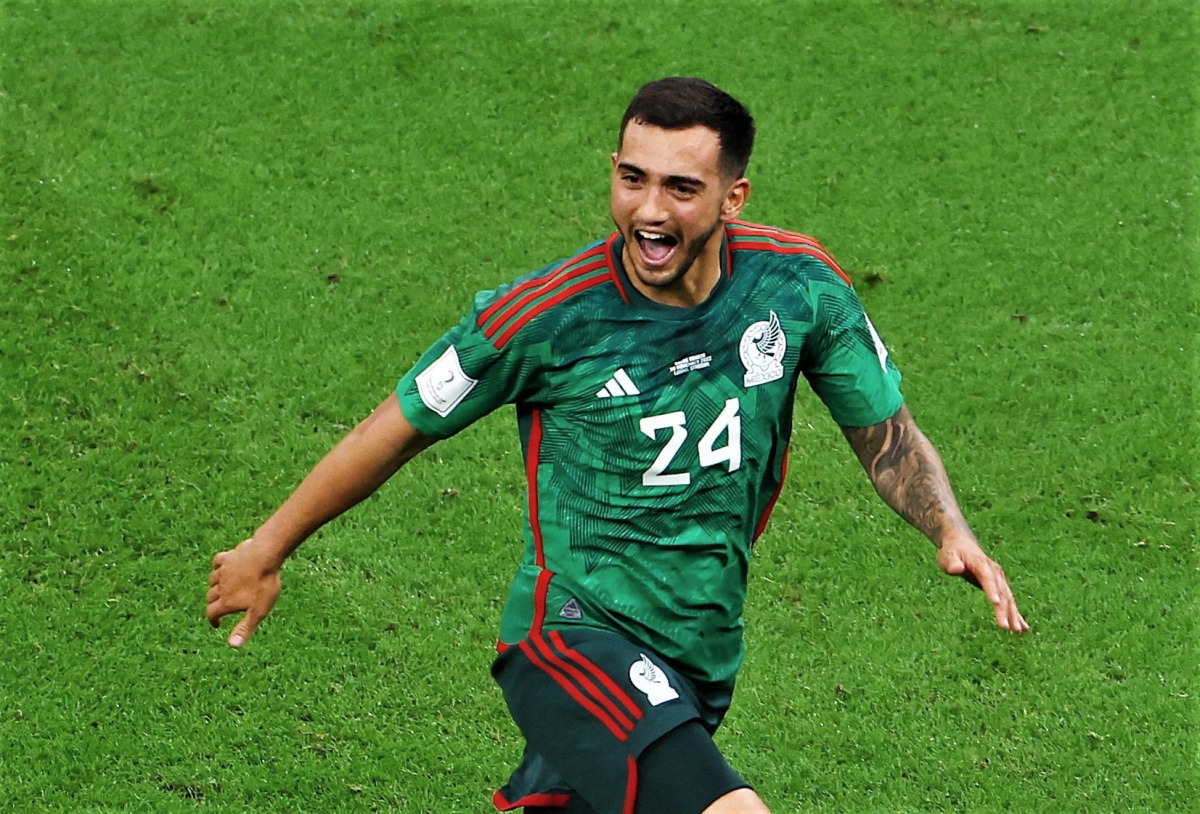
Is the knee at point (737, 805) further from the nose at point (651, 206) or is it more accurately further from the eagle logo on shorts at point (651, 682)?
the nose at point (651, 206)

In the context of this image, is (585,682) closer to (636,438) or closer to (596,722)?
(596,722)

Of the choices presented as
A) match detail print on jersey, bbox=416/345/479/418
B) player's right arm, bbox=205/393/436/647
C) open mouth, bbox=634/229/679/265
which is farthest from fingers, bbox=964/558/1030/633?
player's right arm, bbox=205/393/436/647

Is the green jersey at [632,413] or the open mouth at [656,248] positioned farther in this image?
the green jersey at [632,413]

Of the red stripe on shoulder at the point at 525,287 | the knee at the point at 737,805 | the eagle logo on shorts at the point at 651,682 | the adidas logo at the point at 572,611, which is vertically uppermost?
the red stripe on shoulder at the point at 525,287

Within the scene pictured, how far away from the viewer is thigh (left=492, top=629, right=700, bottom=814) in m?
4.08

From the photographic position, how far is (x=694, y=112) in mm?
4137

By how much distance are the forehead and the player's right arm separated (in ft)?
2.84

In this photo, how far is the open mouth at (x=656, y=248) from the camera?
4148 millimetres

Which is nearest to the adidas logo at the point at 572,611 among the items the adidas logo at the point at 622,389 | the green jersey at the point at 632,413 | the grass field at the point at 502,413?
the green jersey at the point at 632,413

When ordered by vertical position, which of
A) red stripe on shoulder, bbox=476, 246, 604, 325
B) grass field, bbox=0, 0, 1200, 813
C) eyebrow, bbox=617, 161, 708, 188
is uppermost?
eyebrow, bbox=617, 161, 708, 188

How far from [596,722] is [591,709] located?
0.11 feet

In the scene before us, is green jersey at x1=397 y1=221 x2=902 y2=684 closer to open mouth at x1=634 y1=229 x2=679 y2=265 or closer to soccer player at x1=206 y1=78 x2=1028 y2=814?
soccer player at x1=206 y1=78 x2=1028 y2=814

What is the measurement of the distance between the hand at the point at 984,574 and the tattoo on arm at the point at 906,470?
209mm

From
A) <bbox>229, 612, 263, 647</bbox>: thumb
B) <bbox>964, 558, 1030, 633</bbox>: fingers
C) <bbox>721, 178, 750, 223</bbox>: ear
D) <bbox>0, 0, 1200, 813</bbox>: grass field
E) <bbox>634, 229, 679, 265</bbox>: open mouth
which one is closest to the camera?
<bbox>964, 558, 1030, 633</bbox>: fingers
